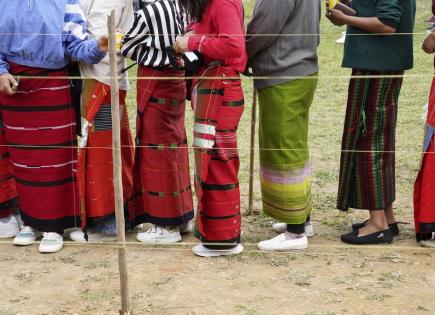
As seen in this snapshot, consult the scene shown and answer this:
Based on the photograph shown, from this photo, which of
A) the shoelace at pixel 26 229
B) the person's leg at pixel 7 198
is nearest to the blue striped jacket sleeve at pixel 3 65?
the person's leg at pixel 7 198

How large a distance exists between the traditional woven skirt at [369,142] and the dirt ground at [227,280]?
1.02 ft

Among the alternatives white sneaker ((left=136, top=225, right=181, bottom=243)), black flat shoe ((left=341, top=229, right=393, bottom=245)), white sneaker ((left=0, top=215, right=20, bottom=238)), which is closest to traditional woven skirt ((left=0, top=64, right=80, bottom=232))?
white sneaker ((left=0, top=215, right=20, bottom=238))

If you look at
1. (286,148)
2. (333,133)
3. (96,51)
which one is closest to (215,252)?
(286,148)

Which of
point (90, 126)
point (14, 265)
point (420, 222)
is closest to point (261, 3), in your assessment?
point (90, 126)

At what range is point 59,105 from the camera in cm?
430

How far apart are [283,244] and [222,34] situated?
1263 millimetres

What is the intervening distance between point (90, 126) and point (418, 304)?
6.62 ft

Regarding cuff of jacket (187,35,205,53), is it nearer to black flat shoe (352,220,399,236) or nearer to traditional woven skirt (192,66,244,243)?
traditional woven skirt (192,66,244,243)

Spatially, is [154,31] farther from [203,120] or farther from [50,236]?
[50,236]

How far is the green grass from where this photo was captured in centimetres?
528

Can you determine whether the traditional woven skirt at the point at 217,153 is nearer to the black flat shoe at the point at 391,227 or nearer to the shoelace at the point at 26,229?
the black flat shoe at the point at 391,227

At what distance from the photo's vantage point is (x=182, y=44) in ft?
12.8

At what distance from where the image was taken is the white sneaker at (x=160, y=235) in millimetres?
4488

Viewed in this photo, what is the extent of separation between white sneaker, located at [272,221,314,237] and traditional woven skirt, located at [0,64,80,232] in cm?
119
